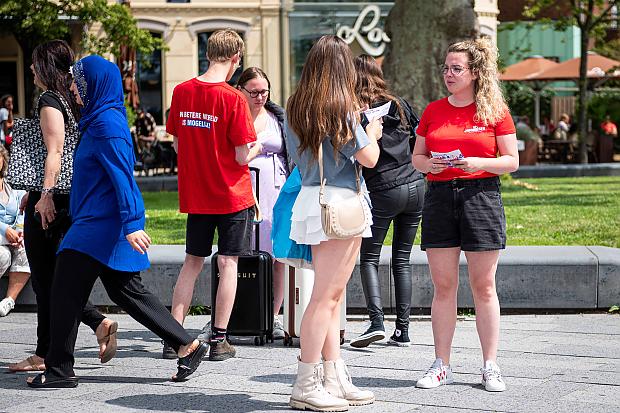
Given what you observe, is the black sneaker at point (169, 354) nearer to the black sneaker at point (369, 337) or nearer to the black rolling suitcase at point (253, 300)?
the black rolling suitcase at point (253, 300)

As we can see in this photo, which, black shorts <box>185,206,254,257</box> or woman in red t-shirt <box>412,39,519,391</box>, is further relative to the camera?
black shorts <box>185,206,254,257</box>

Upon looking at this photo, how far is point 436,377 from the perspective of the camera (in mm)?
6250

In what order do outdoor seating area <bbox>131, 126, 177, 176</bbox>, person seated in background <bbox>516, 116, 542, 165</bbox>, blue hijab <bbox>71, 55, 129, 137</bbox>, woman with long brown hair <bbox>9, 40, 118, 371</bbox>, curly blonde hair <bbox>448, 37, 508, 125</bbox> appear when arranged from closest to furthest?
curly blonde hair <bbox>448, 37, 508, 125</bbox> → blue hijab <bbox>71, 55, 129, 137</bbox> → woman with long brown hair <bbox>9, 40, 118, 371</bbox> → outdoor seating area <bbox>131, 126, 177, 176</bbox> → person seated in background <bbox>516, 116, 542, 165</bbox>

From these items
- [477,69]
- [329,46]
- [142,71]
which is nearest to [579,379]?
[477,69]

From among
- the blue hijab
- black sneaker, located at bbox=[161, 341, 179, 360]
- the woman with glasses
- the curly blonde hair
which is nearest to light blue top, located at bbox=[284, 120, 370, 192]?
the curly blonde hair

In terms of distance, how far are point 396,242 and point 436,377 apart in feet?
5.77

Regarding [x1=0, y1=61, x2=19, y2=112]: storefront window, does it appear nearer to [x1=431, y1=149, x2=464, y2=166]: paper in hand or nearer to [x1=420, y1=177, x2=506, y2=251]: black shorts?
[x1=420, y1=177, x2=506, y2=251]: black shorts

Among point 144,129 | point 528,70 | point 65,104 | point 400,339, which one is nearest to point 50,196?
point 65,104

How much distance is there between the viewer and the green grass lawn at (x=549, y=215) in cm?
1158

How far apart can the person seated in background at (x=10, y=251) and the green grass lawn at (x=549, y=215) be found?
2225 mm

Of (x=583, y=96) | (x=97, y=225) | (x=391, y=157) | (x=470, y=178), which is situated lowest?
(x=97, y=225)

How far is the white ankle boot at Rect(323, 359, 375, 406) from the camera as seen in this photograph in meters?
5.79

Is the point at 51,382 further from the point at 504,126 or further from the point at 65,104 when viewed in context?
the point at 504,126

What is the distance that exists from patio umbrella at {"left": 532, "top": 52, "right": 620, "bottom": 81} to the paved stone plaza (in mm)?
22971
